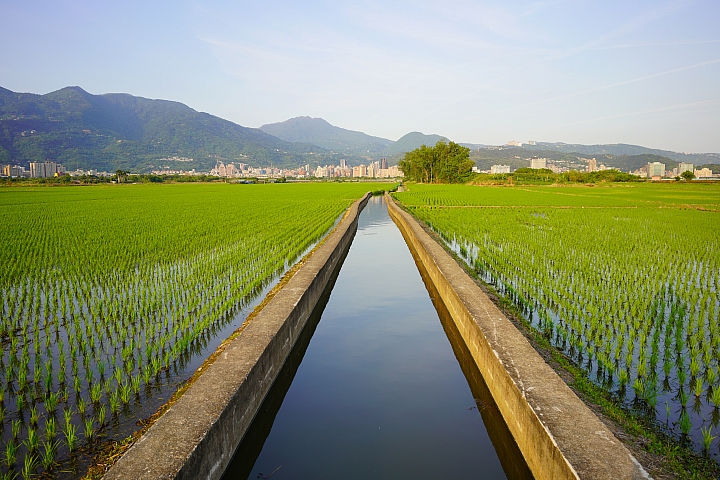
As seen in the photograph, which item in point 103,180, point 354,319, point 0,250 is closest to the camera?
point 354,319

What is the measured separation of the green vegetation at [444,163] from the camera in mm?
79375

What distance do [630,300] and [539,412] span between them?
4.83m

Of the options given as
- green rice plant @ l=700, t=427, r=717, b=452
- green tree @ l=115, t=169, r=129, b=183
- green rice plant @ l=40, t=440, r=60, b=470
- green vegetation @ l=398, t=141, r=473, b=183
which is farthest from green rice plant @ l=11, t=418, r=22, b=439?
green tree @ l=115, t=169, r=129, b=183

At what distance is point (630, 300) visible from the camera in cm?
714

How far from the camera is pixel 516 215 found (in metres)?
21.7

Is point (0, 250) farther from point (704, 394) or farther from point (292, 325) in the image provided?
point (704, 394)

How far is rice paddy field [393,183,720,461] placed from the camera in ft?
14.0

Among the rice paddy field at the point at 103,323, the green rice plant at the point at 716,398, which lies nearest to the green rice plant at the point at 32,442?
the rice paddy field at the point at 103,323

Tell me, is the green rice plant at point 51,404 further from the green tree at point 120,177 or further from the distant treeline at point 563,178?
the green tree at point 120,177

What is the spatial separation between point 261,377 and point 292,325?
157cm

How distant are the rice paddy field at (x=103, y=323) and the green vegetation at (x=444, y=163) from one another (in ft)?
226

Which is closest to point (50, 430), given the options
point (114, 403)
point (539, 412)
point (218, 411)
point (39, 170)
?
point (114, 403)

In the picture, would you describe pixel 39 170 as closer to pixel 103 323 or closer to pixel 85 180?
pixel 85 180

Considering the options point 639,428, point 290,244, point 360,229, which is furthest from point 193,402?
point 360,229
